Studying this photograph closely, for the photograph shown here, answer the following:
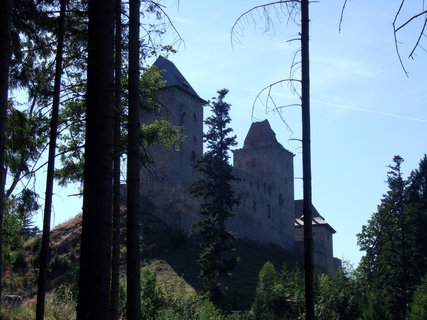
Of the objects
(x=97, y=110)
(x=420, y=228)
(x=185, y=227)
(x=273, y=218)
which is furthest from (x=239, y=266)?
(x=97, y=110)

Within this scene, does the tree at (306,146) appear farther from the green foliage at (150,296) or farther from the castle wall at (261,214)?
the castle wall at (261,214)

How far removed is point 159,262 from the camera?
37.3m

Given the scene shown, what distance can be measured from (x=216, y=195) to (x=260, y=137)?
27.4 meters

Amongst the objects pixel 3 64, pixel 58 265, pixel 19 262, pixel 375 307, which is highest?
pixel 3 64

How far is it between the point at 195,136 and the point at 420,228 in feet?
66.5

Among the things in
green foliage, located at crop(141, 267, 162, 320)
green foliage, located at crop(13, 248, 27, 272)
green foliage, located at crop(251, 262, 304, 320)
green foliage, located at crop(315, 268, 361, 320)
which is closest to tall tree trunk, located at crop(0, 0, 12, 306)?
green foliage, located at crop(141, 267, 162, 320)

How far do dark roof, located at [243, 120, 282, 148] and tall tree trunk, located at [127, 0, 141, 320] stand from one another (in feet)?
168

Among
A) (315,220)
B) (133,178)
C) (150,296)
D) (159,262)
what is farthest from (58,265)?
(315,220)

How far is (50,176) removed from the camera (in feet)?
38.0

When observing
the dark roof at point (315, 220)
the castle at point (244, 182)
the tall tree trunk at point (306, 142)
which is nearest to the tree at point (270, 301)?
the castle at point (244, 182)

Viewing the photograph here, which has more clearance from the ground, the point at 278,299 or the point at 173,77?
the point at 173,77

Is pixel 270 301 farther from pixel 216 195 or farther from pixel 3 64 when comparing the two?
pixel 3 64

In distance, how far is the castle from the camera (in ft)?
146

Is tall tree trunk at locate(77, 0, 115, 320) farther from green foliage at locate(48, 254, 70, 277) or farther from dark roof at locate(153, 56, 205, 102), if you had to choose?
dark roof at locate(153, 56, 205, 102)
